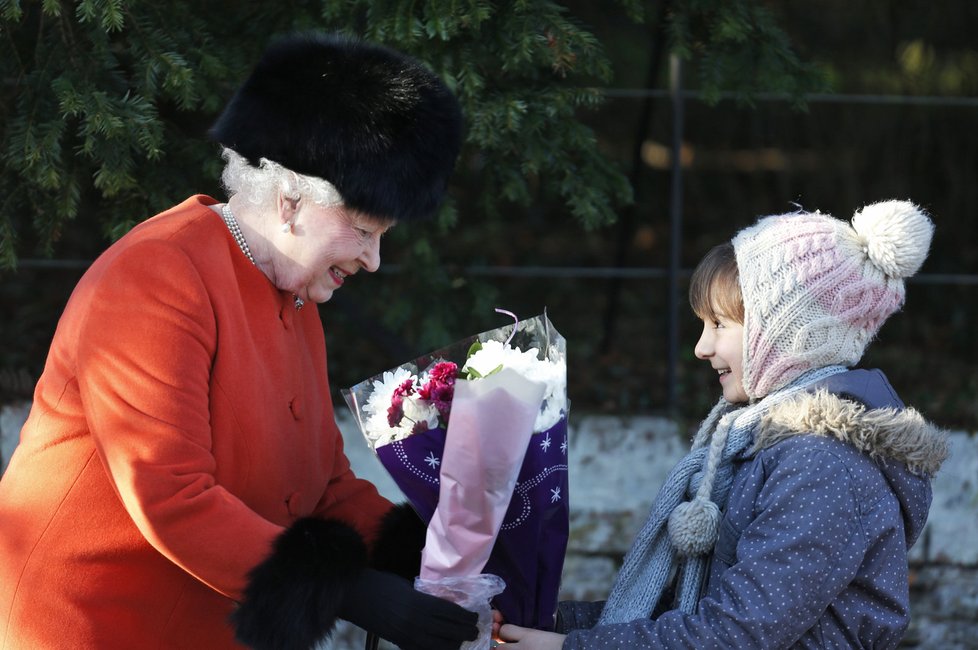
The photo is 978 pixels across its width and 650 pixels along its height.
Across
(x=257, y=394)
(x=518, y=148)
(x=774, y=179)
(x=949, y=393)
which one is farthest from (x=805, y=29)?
(x=257, y=394)

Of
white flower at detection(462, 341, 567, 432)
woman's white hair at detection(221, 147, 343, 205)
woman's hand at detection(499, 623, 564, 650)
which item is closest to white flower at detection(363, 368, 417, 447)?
white flower at detection(462, 341, 567, 432)

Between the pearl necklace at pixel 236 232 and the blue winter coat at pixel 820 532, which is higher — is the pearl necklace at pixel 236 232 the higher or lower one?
the higher one

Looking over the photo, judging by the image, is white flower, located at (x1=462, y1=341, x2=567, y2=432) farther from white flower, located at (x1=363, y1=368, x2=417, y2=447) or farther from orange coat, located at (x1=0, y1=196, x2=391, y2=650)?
orange coat, located at (x1=0, y1=196, x2=391, y2=650)

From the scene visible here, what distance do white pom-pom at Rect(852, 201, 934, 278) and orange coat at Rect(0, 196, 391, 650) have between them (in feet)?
3.85

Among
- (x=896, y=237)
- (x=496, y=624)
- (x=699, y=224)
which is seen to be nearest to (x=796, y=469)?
(x=896, y=237)

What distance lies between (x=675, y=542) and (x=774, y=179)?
236 inches

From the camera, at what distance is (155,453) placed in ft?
6.32

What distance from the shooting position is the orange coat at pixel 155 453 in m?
1.94

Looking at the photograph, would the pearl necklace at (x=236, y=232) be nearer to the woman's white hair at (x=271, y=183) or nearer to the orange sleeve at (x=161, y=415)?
the woman's white hair at (x=271, y=183)

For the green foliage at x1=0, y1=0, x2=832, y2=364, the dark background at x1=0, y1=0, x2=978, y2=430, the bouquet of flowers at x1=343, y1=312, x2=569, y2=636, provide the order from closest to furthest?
the bouquet of flowers at x1=343, y1=312, x2=569, y2=636
the green foliage at x1=0, y1=0, x2=832, y2=364
the dark background at x1=0, y1=0, x2=978, y2=430

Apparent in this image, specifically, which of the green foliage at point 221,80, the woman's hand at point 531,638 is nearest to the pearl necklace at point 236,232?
the green foliage at point 221,80

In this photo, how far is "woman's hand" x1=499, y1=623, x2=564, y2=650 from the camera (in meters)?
2.13

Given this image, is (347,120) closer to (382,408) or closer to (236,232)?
(236,232)

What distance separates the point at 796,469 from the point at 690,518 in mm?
250
